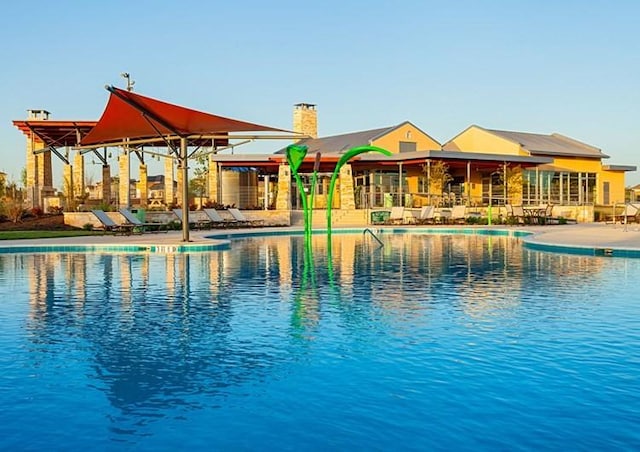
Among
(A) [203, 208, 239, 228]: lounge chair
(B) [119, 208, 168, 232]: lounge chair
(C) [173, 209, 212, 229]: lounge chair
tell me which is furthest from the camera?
(A) [203, 208, 239, 228]: lounge chair

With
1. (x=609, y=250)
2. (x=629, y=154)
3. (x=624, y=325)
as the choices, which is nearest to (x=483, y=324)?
(x=624, y=325)

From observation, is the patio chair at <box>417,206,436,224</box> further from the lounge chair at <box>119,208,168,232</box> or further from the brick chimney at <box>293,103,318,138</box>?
the brick chimney at <box>293,103,318,138</box>

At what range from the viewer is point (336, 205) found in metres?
33.8

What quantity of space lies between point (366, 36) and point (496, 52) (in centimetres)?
514

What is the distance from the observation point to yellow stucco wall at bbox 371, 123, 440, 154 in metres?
35.8

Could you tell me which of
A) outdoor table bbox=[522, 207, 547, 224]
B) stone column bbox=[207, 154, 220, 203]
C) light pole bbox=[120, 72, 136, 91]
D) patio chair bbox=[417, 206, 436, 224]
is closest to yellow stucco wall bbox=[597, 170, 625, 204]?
outdoor table bbox=[522, 207, 547, 224]

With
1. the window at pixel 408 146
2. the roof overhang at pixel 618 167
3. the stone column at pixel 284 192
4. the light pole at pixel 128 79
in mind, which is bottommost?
the stone column at pixel 284 192

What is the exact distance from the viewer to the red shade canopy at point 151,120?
47.7ft

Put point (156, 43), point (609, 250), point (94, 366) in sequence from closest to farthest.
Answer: point (94, 366), point (609, 250), point (156, 43)

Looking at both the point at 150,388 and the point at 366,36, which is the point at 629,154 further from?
the point at 150,388

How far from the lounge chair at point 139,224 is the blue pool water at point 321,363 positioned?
36.6 ft

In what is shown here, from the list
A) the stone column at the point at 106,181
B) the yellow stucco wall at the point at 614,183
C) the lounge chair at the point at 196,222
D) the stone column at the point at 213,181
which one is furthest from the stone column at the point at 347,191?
the yellow stucco wall at the point at 614,183

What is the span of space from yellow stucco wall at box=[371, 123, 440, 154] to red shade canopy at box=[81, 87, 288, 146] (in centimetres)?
1844

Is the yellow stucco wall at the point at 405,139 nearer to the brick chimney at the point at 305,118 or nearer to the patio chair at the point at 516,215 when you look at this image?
the brick chimney at the point at 305,118
